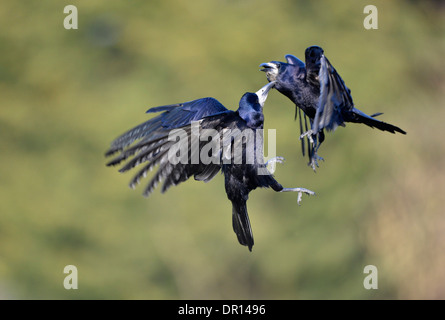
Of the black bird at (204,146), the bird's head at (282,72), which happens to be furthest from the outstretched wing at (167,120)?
the bird's head at (282,72)

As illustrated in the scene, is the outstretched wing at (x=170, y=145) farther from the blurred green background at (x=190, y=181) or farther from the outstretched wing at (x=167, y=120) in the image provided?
the blurred green background at (x=190, y=181)

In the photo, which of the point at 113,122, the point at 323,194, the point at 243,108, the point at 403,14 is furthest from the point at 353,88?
the point at 243,108

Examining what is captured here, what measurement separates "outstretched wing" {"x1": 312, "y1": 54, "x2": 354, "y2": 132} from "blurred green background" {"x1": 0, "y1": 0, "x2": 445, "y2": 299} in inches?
202

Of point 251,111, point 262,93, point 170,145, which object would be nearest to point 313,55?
point 262,93

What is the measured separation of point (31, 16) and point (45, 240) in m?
3.39

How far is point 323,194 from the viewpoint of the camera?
8312mm

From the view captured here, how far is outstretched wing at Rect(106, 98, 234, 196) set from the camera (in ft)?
9.34

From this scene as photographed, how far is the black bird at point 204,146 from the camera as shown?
284 centimetres

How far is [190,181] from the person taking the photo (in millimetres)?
7957

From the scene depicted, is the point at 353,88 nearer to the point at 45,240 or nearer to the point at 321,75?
the point at 45,240

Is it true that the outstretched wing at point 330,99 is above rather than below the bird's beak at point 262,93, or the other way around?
below

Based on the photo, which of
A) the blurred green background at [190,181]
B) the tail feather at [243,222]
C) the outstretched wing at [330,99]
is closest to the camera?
the outstretched wing at [330,99]

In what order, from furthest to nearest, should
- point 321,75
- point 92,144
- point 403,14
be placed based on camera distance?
point 403,14
point 92,144
point 321,75

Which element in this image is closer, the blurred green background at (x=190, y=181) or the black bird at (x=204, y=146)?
the black bird at (x=204, y=146)
